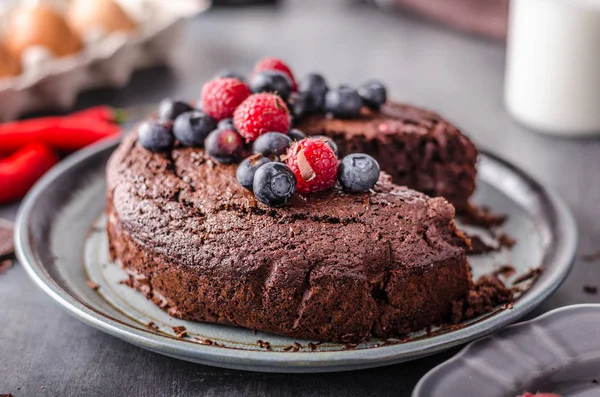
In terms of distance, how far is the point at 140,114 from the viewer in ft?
14.5

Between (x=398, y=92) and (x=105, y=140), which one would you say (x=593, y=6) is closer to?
(x=398, y=92)

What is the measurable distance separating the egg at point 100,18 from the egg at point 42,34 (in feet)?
0.51

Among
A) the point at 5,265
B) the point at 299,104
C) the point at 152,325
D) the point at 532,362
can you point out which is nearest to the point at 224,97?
the point at 299,104

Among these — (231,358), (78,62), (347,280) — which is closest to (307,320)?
(347,280)

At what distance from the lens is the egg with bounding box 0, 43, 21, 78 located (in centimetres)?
439

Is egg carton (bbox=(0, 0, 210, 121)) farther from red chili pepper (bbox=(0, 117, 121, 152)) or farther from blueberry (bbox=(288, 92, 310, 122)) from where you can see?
blueberry (bbox=(288, 92, 310, 122))

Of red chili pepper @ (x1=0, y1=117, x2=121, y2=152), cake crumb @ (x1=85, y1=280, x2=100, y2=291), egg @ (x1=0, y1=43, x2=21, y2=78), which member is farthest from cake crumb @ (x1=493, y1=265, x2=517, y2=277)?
egg @ (x1=0, y1=43, x2=21, y2=78)

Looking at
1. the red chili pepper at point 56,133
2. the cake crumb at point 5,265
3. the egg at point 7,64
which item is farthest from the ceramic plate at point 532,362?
the egg at point 7,64

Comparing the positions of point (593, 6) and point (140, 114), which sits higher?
point (593, 6)

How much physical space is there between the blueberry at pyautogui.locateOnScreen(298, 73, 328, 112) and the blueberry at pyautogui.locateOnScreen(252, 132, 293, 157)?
52 cm

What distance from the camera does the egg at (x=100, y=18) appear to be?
475cm

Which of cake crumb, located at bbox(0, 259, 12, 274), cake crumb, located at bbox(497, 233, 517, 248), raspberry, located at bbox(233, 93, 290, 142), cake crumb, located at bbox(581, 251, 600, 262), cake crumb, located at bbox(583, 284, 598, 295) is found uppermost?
raspberry, located at bbox(233, 93, 290, 142)

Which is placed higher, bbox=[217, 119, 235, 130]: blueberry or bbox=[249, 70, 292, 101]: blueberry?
bbox=[249, 70, 292, 101]: blueberry

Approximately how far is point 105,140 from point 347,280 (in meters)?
1.93
